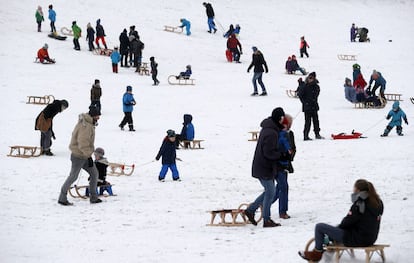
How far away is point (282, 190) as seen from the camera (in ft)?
32.5

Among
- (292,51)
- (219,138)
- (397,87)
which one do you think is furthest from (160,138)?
(292,51)

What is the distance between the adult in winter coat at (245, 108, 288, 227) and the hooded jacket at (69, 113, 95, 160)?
336cm

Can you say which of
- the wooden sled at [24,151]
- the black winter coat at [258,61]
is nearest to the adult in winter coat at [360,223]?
the wooden sled at [24,151]

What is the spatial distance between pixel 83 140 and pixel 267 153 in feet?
11.9

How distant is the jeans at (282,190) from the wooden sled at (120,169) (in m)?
4.89

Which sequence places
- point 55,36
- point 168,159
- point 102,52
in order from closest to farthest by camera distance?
point 168,159
point 102,52
point 55,36

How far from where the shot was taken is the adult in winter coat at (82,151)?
11141 mm

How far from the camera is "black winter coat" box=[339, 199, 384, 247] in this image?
7027 millimetres

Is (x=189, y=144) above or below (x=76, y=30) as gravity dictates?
below

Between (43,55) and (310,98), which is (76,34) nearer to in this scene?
(43,55)

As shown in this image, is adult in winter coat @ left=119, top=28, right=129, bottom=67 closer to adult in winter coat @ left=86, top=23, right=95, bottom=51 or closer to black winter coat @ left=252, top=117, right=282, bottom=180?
adult in winter coat @ left=86, top=23, right=95, bottom=51

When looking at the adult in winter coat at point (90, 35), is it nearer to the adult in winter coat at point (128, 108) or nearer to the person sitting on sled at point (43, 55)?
the person sitting on sled at point (43, 55)

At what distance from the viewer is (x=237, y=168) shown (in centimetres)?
1489

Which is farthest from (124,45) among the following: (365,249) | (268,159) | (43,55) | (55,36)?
(365,249)
